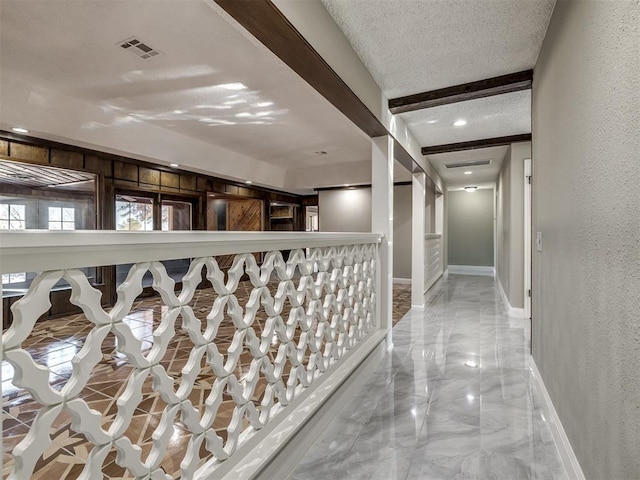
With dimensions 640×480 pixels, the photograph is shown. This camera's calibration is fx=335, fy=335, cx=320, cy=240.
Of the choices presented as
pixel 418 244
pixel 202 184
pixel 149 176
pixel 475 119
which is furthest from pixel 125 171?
pixel 475 119

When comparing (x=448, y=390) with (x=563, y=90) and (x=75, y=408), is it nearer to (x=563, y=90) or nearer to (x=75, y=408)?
(x=563, y=90)

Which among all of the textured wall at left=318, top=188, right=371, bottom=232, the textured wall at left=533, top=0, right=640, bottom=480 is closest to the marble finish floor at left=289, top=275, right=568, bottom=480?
the textured wall at left=533, top=0, right=640, bottom=480

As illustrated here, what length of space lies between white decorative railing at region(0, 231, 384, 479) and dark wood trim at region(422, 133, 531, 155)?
3.46m

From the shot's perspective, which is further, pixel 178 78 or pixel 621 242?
pixel 178 78

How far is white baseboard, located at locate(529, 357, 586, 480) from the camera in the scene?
147 cm

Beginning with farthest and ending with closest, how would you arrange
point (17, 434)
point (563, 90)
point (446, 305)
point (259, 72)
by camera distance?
point (446, 305), point (259, 72), point (17, 434), point (563, 90)

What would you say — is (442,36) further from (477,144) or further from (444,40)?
(477,144)

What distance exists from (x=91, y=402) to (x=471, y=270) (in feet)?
31.5

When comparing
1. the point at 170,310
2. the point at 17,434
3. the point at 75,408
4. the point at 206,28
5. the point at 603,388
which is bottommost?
the point at 17,434

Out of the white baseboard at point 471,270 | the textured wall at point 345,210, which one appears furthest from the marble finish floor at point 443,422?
the white baseboard at point 471,270

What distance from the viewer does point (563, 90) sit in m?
1.75

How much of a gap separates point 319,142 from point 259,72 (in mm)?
2514

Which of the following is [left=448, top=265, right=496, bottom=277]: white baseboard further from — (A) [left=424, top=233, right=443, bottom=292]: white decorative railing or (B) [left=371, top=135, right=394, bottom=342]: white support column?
(B) [left=371, top=135, right=394, bottom=342]: white support column

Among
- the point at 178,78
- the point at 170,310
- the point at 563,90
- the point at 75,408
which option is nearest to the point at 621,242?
the point at 563,90
